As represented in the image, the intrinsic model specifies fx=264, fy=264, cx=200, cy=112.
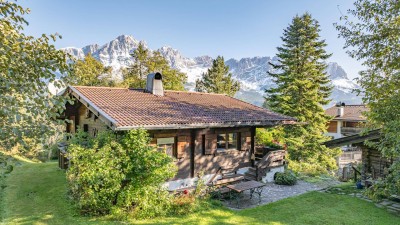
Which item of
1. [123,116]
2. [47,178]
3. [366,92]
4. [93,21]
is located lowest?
[47,178]

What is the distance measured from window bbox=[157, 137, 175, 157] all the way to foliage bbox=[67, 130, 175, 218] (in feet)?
6.77

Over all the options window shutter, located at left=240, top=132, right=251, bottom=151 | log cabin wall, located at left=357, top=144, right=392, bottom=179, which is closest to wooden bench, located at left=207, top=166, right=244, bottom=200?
window shutter, located at left=240, top=132, right=251, bottom=151

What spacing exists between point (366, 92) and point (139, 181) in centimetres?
812

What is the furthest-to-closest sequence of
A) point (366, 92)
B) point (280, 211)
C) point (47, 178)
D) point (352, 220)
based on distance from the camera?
point (47, 178) → point (280, 211) → point (352, 220) → point (366, 92)

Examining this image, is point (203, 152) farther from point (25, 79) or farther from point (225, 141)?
point (25, 79)

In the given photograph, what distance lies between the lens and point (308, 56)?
25.2 metres

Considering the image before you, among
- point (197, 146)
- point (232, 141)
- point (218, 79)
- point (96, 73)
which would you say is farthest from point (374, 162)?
point (218, 79)

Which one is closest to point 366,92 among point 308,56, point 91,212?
point 91,212

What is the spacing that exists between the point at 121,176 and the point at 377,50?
930 centimetres

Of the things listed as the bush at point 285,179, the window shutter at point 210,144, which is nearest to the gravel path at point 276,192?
the bush at point 285,179

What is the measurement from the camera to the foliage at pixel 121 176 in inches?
356

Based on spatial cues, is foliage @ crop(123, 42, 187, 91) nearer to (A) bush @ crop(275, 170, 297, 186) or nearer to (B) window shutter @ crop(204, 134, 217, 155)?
(B) window shutter @ crop(204, 134, 217, 155)

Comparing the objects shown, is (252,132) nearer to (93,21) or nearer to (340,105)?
(93,21)

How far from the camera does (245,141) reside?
1535 cm
